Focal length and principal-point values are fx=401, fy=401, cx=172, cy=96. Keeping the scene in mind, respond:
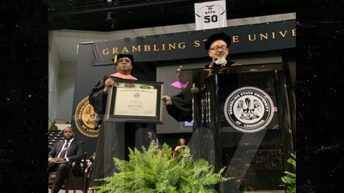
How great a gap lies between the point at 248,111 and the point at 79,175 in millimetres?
729

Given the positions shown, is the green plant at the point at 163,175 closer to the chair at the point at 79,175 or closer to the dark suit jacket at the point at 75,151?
the chair at the point at 79,175

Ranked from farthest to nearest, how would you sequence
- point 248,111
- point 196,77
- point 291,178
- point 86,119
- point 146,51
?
point 86,119 → point 146,51 → point 196,77 → point 248,111 → point 291,178

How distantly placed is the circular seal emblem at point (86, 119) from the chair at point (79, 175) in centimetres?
11

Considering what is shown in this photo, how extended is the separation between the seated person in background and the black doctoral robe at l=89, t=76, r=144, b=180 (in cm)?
21

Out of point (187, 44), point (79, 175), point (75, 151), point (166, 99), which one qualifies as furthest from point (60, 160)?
point (187, 44)

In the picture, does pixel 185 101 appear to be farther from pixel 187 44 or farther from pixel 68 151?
pixel 68 151

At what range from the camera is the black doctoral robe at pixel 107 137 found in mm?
1522

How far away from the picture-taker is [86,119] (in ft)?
5.56

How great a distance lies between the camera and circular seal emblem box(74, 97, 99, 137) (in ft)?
5.26

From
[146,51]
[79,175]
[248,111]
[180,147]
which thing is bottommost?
[79,175]
